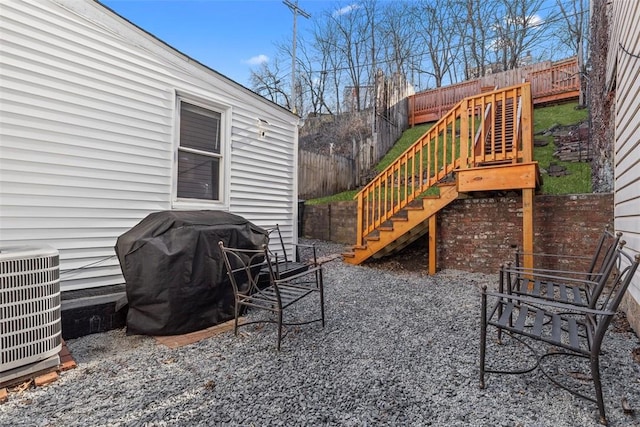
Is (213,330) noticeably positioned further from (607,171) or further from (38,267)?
(607,171)

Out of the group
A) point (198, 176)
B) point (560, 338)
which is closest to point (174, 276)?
point (198, 176)

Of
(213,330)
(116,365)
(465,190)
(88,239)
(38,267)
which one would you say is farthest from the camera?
(465,190)

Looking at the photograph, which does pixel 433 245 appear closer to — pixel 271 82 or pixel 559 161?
pixel 559 161

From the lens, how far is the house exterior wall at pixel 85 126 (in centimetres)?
285

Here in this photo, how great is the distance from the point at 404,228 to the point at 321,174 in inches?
202

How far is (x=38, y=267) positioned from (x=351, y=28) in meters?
19.3

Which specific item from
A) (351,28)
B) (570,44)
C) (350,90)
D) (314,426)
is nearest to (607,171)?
(314,426)

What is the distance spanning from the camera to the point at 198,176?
4.30 m

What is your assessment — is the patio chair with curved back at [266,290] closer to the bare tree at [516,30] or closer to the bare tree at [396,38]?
the bare tree at [396,38]

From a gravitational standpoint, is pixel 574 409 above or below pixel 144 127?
below

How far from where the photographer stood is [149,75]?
12.3ft

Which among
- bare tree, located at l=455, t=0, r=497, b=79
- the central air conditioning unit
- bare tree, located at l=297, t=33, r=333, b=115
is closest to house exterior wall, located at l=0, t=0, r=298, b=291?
the central air conditioning unit

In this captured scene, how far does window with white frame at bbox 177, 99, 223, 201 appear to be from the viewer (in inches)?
162

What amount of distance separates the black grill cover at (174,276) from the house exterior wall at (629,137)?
3.65 m
